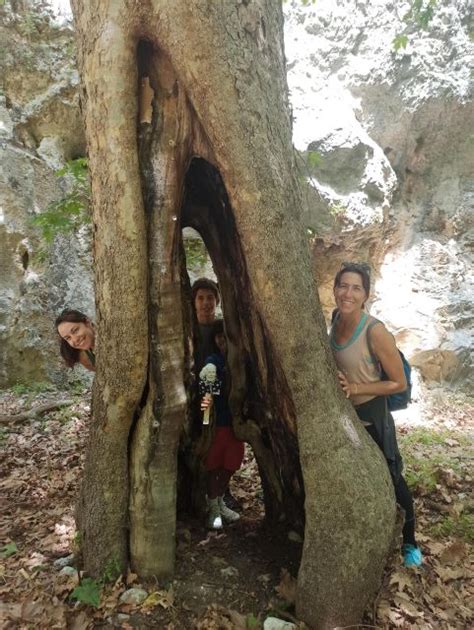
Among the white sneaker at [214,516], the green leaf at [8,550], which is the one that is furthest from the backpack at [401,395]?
the green leaf at [8,550]

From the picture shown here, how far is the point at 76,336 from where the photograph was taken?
11.2ft

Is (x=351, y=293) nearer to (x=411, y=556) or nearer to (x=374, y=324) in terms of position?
(x=374, y=324)

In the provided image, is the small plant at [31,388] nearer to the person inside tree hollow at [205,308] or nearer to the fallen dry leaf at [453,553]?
the person inside tree hollow at [205,308]

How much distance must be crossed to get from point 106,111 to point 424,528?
3975 mm

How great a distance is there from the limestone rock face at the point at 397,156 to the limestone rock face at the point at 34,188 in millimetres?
4324

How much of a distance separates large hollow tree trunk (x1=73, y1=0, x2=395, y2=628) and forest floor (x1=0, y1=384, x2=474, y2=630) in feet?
0.74

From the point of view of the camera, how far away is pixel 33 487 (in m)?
4.55

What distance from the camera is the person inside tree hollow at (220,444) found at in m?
3.67

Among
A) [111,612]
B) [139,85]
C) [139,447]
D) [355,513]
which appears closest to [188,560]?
[111,612]

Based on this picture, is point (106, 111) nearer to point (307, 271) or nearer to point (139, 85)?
point (139, 85)

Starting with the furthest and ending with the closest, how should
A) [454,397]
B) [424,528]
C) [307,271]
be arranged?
[454,397] → [424,528] → [307,271]

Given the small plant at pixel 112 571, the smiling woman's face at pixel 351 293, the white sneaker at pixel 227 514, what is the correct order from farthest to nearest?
the white sneaker at pixel 227 514, the smiling woman's face at pixel 351 293, the small plant at pixel 112 571

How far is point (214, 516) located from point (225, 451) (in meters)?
0.54

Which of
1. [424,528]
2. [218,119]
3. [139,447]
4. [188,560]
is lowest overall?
[424,528]
